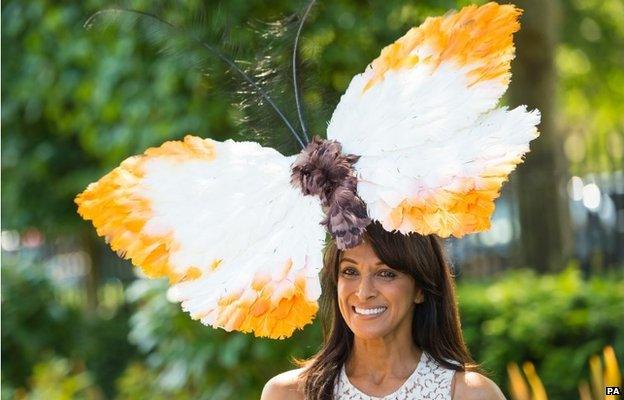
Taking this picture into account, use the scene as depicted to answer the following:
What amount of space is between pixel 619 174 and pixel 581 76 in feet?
24.5

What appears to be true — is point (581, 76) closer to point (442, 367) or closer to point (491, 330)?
point (491, 330)

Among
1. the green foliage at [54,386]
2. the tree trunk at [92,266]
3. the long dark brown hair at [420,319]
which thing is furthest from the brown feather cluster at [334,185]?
the tree trunk at [92,266]

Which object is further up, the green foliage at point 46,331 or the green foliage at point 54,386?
the green foliage at point 54,386

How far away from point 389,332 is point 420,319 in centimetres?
14

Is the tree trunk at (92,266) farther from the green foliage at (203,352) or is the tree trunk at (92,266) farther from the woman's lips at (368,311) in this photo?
the woman's lips at (368,311)

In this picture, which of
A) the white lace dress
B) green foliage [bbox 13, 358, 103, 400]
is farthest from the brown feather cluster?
A: green foliage [bbox 13, 358, 103, 400]

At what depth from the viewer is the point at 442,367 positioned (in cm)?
345

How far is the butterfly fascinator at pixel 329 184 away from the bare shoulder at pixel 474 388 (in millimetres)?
498

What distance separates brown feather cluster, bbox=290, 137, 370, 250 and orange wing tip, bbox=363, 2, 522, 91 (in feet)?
0.89

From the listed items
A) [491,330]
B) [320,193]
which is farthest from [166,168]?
[491,330]

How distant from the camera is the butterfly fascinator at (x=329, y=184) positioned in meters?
3.02

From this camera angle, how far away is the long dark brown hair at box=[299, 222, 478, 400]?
3400 mm

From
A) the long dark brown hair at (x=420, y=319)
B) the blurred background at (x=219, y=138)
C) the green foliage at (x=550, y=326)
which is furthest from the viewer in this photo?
the green foliage at (x=550, y=326)

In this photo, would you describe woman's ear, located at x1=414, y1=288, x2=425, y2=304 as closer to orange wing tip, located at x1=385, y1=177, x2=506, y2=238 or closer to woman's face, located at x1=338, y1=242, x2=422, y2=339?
woman's face, located at x1=338, y1=242, x2=422, y2=339
